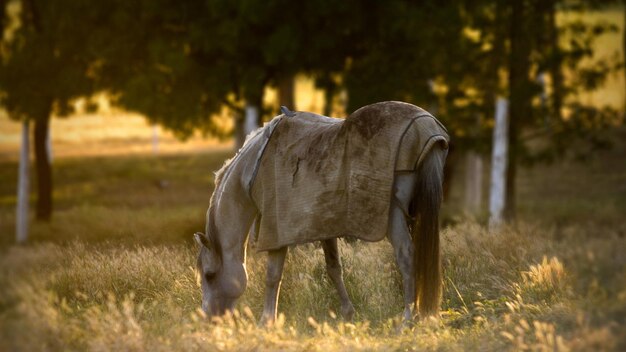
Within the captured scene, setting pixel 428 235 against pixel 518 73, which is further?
pixel 518 73

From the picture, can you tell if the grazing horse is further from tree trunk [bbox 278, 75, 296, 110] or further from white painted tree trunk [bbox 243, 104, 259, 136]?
tree trunk [bbox 278, 75, 296, 110]

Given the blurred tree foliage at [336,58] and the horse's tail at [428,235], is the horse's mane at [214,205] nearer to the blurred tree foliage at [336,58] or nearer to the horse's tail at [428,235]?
the horse's tail at [428,235]

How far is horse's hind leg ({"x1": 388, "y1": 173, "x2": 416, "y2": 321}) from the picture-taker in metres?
7.44

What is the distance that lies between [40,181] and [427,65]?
10.7 meters

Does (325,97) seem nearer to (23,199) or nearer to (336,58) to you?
(336,58)

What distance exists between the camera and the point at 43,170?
23109 mm

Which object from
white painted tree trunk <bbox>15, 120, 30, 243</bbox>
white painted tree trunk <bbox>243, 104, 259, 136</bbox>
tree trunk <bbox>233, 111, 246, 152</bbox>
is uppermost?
white painted tree trunk <bbox>243, 104, 259, 136</bbox>

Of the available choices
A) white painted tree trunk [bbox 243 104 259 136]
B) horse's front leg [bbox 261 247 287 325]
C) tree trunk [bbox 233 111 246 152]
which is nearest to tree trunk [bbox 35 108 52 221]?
tree trunk [bbox 233 111 246 152]

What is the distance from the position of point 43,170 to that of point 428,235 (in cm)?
1755

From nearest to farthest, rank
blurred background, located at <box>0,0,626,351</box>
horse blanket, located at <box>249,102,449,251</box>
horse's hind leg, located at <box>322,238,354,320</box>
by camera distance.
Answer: horse blanket, located at <box>249,102,449,251</box>
horse's hind leg, located at <box>322,238,354,320</box>
blurred background, located at <box>0,0,626,351</box>

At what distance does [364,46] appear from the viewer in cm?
1958

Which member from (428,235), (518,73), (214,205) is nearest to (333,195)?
(428,235)

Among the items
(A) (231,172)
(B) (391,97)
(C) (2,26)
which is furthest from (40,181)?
(A) (231,172)

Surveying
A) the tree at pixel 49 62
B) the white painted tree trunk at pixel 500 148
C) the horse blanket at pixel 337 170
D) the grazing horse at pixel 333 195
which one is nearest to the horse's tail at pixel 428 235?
the grazing horse at pixel 333 195
